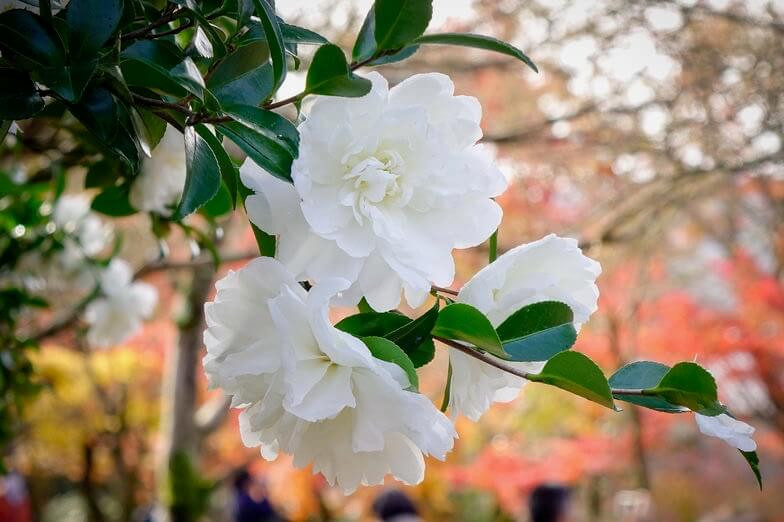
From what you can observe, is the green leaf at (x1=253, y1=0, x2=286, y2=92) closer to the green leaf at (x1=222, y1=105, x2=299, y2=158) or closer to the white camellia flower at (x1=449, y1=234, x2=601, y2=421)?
the green leaf at (x1=222, y1=105, x2=299, y2=158)

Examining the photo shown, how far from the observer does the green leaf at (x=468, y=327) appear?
1.13ft

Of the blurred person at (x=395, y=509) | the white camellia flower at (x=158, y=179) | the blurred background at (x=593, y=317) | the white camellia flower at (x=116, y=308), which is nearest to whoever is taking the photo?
the white camellia flower at (x=158, y=179)

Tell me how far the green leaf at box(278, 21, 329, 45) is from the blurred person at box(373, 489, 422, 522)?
3.04 meters

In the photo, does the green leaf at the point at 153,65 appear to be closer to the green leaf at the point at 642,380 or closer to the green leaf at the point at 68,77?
the green leaf at the point at 68,77

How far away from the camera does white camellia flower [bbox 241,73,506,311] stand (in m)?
0.35

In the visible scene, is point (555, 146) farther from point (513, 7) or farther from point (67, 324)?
point (67, 324)

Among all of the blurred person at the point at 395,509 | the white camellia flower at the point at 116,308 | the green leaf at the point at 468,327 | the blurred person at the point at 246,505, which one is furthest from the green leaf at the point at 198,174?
the blurred person at the point at 246,505

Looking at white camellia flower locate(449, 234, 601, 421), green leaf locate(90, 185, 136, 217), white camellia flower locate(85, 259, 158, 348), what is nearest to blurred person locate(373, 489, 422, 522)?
white camellia flower locate(85, 259, 158, 348)

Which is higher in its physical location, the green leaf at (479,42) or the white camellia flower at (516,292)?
the green leaf at (479,42)

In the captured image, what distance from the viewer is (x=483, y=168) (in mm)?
380

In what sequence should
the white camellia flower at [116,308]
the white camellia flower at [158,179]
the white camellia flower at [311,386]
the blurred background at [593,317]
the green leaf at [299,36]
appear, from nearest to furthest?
the white camellia flower at [311,386]
the green leaf at [299,36]
the white camellia flower at [158,179]
the white camellia flower at [116,308]
the blurred background at [593,317]

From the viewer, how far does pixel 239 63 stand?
393mm

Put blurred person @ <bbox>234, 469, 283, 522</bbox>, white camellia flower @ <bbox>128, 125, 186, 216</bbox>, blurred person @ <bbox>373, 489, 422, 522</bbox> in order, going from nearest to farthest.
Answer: white camellia flower @ <bbox>128, 125, 186, 216</bbox>, blurred person @ <bbox>373, 489, 422, 522</bbox>, blurred person @ <bbox>234, 469, 283, 522</bbox>

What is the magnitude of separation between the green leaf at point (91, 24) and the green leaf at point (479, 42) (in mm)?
142
